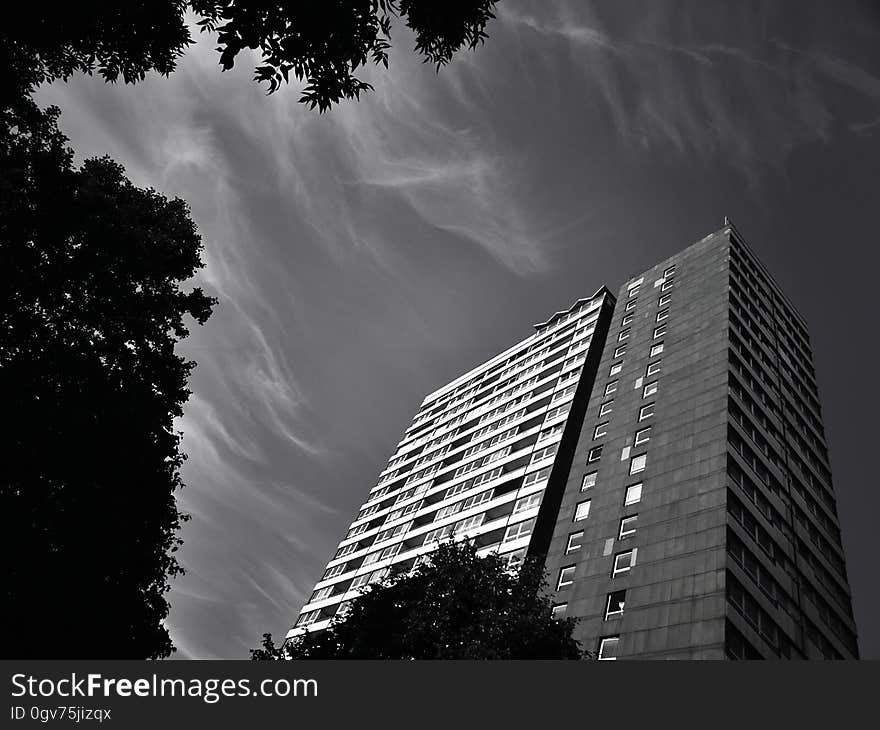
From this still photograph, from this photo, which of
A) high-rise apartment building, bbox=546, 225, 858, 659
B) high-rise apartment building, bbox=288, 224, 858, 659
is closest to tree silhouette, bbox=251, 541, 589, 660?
high-rise apartment building, bbox=546, 225, 858, 659

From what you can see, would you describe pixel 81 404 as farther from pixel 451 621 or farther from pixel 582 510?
pixel 582 510

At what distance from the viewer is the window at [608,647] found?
28.1 metres

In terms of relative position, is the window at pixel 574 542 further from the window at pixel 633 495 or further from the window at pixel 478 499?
the window at pixel 478 499

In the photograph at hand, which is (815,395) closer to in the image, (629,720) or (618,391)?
(618,391)

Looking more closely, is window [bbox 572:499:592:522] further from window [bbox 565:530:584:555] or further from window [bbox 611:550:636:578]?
window [bbox 611:550:636:578]

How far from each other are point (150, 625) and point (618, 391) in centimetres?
3869

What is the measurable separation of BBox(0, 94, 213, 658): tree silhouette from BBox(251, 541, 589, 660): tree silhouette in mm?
8486

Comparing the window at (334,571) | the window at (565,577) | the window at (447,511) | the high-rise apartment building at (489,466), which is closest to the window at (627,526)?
the window at (565,577)

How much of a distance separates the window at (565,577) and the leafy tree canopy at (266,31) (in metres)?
32.1

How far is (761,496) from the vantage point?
34594 mm

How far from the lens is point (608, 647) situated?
28.7 m

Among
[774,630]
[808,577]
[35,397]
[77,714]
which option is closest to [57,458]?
[35,397]

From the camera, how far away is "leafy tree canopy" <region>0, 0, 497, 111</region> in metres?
5.93

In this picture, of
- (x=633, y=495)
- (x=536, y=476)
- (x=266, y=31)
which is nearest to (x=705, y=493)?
(x=633, y=495)
